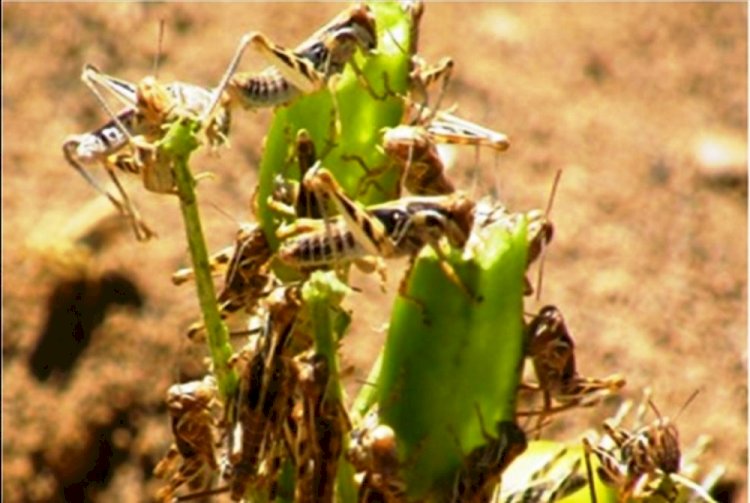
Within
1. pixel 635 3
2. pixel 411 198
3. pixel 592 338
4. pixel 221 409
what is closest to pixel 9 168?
pixel 592 338

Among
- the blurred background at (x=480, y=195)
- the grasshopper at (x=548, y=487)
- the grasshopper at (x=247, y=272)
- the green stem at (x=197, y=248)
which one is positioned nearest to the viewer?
the green stem at (x=197, y=248)

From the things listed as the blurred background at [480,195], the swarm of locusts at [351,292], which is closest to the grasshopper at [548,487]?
the swarm of locusts at [351,292]

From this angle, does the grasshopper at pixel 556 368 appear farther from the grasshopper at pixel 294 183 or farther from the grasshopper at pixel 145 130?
the grasshopper at pixel 145 130

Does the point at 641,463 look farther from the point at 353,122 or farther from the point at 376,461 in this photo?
the point at 353,122

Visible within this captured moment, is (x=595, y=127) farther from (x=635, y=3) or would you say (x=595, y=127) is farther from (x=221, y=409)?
(x=221, y=409)

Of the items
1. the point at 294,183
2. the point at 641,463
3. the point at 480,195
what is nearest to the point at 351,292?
the point at 294,183

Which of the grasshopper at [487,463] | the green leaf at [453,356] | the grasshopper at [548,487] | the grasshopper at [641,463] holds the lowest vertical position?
the grasshopper at [548,487]

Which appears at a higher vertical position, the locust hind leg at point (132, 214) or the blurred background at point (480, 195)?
the locust hind leg at point (132, 214)
